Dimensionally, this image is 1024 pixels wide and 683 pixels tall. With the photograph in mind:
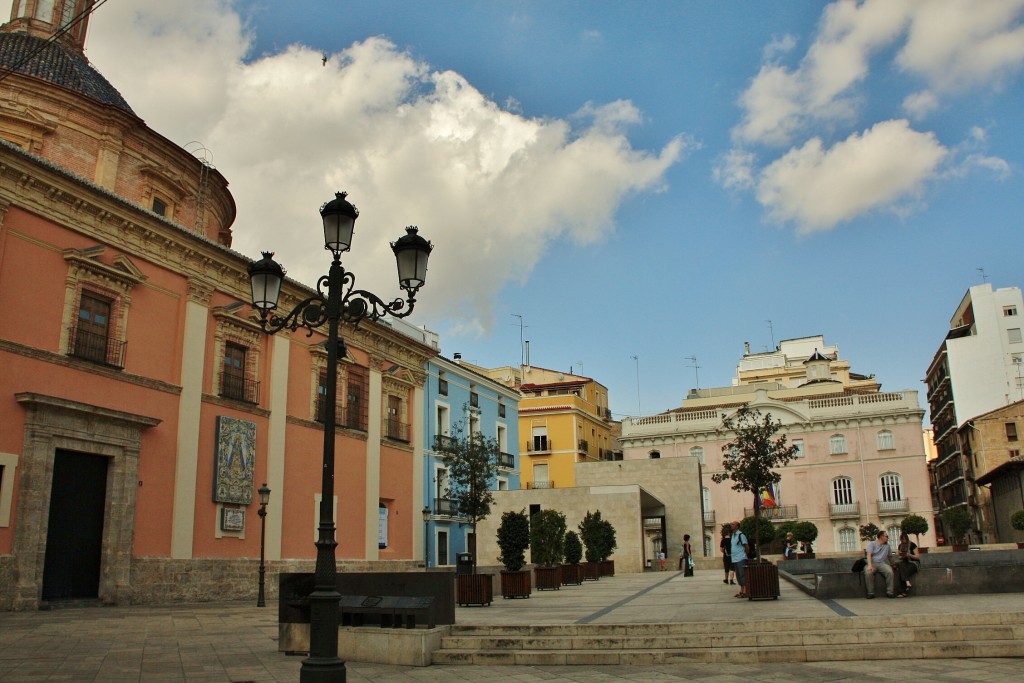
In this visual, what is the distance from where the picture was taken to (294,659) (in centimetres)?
1001

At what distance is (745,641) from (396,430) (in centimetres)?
2426

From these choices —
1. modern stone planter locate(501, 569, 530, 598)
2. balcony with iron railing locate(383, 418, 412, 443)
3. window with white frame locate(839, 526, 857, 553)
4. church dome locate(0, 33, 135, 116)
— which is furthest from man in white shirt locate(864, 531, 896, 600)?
window with white frame locate(839, 526, 857, 553)

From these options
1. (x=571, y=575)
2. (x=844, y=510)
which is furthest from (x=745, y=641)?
(x=844, y=510)

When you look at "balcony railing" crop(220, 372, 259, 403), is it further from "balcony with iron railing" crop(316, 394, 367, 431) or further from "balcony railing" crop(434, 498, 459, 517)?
"balcony railing" crop(434, 498, 459, 517)

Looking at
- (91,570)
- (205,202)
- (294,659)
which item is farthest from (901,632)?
(205,202)

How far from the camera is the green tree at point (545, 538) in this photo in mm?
23156

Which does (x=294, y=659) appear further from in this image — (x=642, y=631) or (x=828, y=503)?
Result: (x=828, y=503)

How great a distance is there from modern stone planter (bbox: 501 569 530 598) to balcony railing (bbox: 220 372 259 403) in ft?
35.1

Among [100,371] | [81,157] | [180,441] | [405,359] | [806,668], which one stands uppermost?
[81,157]

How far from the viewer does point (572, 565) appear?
81.3 ft

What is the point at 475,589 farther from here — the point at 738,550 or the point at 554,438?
the point at 554,438

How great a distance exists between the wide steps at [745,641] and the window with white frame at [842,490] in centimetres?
4531

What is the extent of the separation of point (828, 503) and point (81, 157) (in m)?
46.3

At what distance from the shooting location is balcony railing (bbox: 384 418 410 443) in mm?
31906
